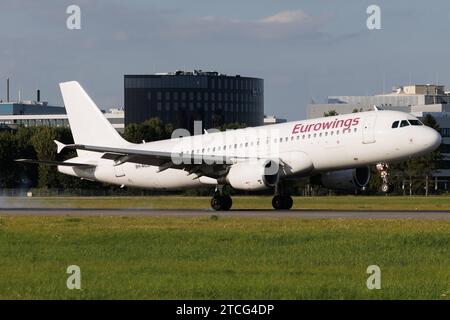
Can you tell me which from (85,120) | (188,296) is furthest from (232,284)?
(85,120)

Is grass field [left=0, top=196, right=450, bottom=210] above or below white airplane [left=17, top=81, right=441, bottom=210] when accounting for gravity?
below

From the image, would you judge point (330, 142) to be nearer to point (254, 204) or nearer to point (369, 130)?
point (369, 130)

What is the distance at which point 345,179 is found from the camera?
56.1 m

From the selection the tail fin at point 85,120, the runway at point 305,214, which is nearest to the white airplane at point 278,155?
the runway at point 305,214

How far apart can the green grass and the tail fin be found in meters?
25.1

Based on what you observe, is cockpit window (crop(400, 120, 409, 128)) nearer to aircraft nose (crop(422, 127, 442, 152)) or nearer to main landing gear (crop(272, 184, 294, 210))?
aircraft nose (crop(422, 127, 442, 152))

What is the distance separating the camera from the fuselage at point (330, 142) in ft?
167

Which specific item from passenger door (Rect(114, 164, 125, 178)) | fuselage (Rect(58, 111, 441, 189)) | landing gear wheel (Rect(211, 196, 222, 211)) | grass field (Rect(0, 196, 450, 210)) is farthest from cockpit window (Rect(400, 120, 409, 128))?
passenger door (Rect(114, 164, 125, 178))

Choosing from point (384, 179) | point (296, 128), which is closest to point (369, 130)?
point (384, 179)

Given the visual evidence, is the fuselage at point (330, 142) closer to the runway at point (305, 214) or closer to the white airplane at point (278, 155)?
the white airplane at point (278, 155)

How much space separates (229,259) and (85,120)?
138 ft

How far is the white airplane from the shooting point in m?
51.1
